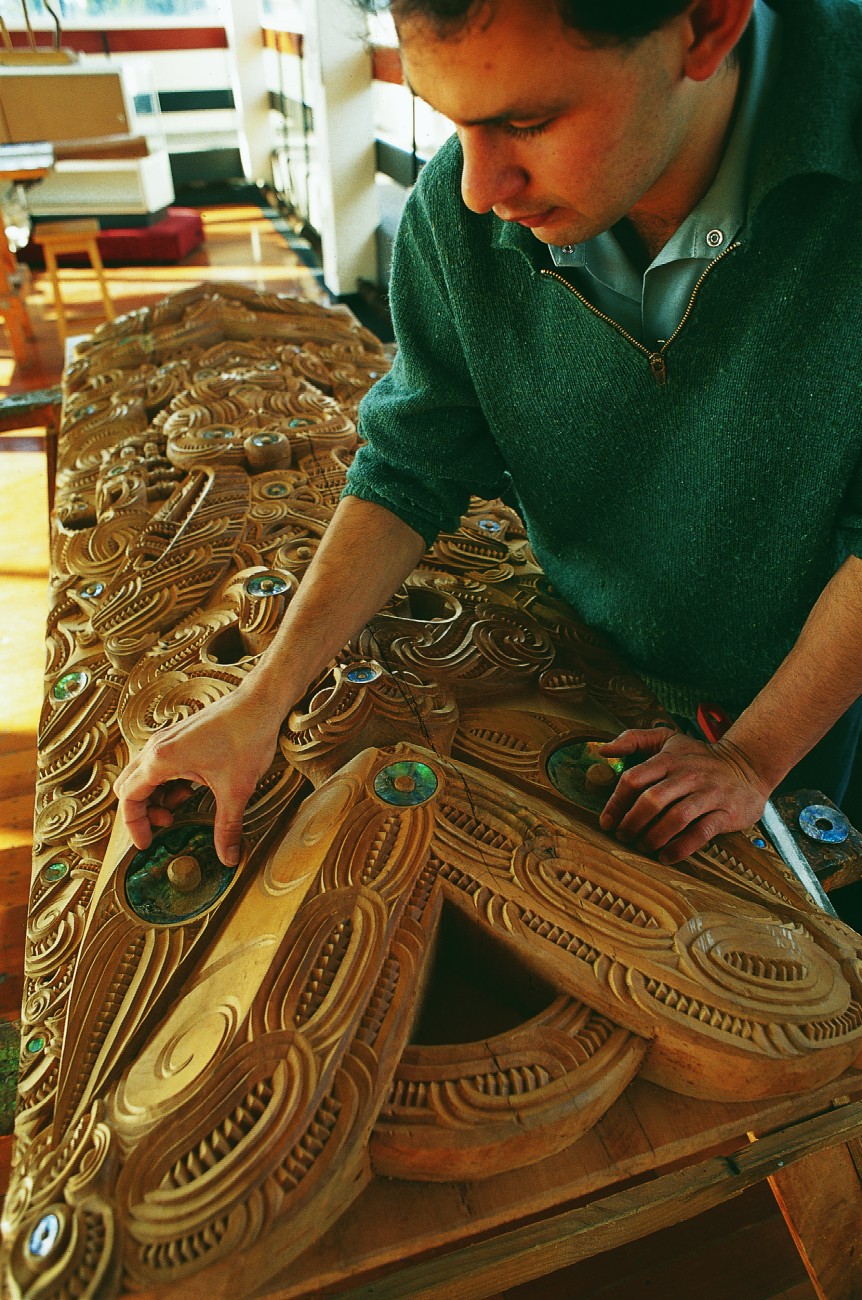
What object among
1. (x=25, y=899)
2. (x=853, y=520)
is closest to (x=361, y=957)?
(x=853, y=520)

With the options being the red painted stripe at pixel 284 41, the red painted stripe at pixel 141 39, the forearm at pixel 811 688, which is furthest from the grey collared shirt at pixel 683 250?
the red painted stripe at pixel 141 39

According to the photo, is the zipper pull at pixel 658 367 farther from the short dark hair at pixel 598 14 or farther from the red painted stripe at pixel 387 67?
the red painted stripe at pixel 387 67

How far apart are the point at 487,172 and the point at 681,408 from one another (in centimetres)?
44

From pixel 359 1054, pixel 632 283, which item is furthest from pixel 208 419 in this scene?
pixel 359 1054

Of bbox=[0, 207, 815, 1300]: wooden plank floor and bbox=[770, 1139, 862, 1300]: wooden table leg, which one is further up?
bbox=[770, 1139, 862, 1300]: wooden table leg

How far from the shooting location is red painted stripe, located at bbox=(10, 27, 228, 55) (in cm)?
998

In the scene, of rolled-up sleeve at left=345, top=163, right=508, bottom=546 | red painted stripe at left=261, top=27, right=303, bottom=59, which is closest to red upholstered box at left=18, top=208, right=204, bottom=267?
red painted stripe at left=261, top=27, right=303, bottom=59

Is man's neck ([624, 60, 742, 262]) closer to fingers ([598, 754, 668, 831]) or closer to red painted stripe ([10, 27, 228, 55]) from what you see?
fingers ([598, 754, 668, 831])

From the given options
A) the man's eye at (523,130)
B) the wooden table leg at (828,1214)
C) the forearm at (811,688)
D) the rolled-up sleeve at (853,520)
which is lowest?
the wooden table leg at (828,1214)

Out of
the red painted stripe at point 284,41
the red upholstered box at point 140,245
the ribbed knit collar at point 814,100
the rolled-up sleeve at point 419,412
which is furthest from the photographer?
the red upholstered box at point 140,245

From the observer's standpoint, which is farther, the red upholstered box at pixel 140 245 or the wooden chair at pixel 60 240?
the red upholstered box at pixel 140 245

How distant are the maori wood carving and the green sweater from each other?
213 mm

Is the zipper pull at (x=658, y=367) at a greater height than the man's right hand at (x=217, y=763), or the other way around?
the zipper pull at (x=658, y=367)

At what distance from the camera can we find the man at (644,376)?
897mm
